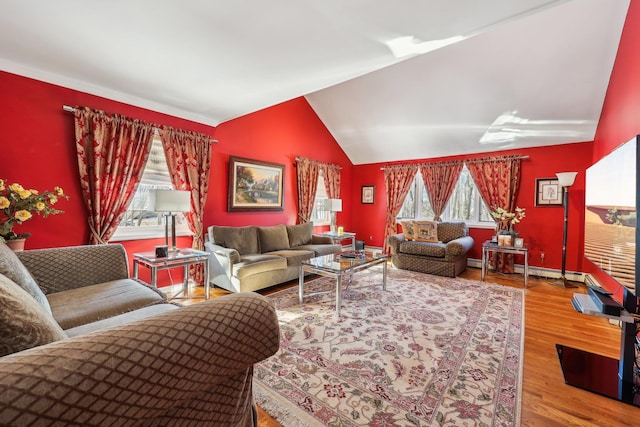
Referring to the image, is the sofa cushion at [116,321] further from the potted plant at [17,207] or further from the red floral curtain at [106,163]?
the red floral curtain at [106,163]

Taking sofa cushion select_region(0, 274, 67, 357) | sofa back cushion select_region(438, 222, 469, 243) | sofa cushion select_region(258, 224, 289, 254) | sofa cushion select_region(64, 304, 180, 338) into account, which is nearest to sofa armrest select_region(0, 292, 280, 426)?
sofa cushion select_region(0, 274, 67, 357)

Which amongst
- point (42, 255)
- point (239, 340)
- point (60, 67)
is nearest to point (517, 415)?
point (239, 340)

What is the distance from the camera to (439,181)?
575cm

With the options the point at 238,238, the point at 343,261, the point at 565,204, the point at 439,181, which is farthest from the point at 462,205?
the point at 238,238

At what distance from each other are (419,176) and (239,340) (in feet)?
19.4

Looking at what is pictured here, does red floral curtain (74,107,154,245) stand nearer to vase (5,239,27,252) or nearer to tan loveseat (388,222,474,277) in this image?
vase (5,239,27,252)

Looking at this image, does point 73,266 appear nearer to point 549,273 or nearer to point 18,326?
point 18,326

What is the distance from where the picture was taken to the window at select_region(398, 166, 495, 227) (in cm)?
552

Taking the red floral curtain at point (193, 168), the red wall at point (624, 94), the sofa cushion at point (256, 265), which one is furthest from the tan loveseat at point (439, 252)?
the red floral curtain at point (193, 168)

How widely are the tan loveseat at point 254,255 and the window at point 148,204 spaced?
2.30 ft

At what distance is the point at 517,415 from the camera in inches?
61.5

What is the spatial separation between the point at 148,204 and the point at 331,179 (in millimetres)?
3785

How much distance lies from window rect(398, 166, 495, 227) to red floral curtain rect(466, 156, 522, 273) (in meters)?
0.22

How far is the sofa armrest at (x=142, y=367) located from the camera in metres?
0.60
